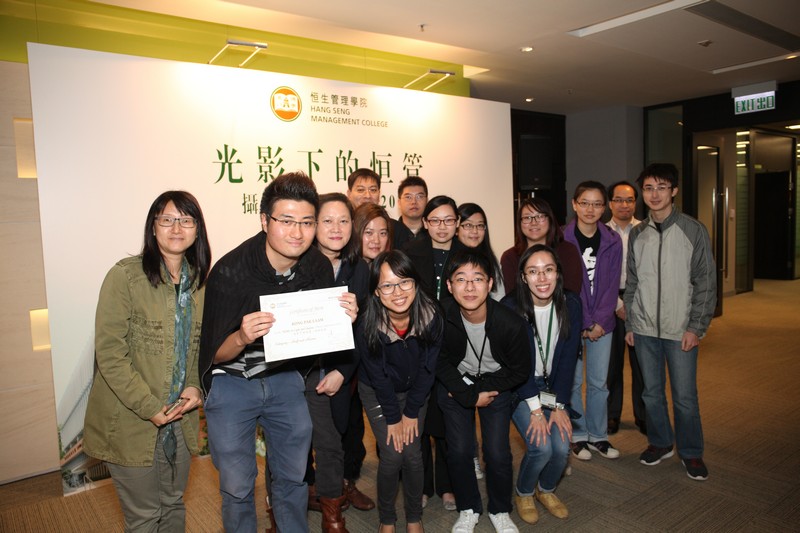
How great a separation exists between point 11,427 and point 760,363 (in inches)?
253

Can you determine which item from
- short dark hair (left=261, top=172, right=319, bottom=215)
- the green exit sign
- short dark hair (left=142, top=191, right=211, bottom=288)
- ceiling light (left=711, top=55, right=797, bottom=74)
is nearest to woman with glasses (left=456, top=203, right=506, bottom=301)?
short dark hair (left=261, top=172, right=319, bottom=215)

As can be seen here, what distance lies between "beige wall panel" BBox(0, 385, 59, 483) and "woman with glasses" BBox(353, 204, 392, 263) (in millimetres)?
2567

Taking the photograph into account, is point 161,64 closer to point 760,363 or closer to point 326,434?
point 326,434

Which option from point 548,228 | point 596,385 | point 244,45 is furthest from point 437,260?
point 244,45

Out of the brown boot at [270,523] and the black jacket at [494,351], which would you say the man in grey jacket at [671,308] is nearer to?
the black jacket at [494,351]

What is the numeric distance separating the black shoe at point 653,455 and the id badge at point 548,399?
3.50 feet

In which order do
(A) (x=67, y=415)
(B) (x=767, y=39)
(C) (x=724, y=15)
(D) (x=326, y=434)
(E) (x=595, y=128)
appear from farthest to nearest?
(E) (x=595, y=128) < (B) (x=767, y=39) < (C) (x=724, y=15) < (A) (x=67, y=415) < (D) (x=326, y=434)

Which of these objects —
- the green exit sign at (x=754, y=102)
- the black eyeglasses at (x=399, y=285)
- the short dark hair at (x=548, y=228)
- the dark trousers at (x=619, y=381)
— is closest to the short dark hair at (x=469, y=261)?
the black eyeglasses at (x=399, y=285)

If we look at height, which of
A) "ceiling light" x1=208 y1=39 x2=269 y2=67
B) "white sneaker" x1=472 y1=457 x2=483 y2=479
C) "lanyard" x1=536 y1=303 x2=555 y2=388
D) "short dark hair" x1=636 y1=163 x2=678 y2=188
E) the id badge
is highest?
"ceiling light" x1=208 y1=39 x2=269 y2=67

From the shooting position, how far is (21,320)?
11.6 feet

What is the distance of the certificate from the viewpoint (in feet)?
6.19

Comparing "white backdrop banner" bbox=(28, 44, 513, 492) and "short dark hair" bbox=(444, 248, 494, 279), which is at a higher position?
"white backdrop banner" bbox=(28, 44, 513, 492)

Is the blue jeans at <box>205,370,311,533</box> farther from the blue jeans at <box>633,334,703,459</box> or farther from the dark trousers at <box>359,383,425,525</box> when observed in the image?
the blue jeans at <box>633,334,703,459</box>

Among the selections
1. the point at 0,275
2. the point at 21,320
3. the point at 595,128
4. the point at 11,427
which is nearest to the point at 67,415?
the point at 11,427
